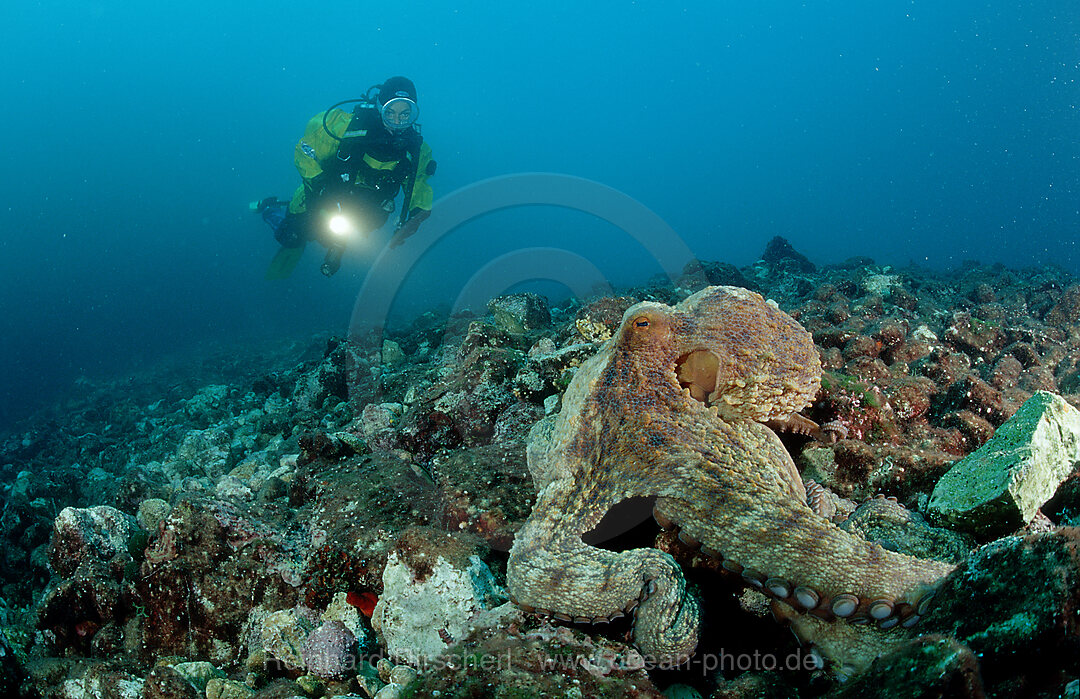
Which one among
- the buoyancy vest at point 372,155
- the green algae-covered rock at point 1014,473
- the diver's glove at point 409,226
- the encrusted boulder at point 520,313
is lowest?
the green algae-covered rock at point 1014,473

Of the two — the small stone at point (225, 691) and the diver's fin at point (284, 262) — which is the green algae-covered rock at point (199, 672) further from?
the diver's fin at point (284, 262)

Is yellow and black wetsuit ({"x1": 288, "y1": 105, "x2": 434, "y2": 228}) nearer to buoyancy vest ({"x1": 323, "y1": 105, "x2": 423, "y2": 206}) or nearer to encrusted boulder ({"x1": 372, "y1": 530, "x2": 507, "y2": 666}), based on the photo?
buoyancy vest ({"x1": 323, "y1": 105, "x2": 423, "y2": 206})

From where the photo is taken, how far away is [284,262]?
16609mm

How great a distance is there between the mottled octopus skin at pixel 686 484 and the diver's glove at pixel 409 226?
40.2 feet

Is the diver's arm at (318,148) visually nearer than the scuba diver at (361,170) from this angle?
No

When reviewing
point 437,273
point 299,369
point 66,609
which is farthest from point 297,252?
point 437,273

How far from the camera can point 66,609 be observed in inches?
131

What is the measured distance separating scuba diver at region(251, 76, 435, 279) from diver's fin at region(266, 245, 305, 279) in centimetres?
103

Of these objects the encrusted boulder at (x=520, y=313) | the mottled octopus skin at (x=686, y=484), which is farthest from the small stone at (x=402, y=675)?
the encrusted boulder at (x=520, y=313)

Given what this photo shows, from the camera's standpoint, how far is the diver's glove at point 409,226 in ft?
45.3

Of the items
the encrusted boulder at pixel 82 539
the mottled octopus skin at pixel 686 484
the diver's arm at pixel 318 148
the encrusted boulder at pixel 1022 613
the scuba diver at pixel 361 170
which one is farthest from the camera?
the diver's arm at pixel 318 148

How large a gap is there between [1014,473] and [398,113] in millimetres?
12614

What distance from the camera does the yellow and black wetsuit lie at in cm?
1220

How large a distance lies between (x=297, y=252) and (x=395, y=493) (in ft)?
49.3
